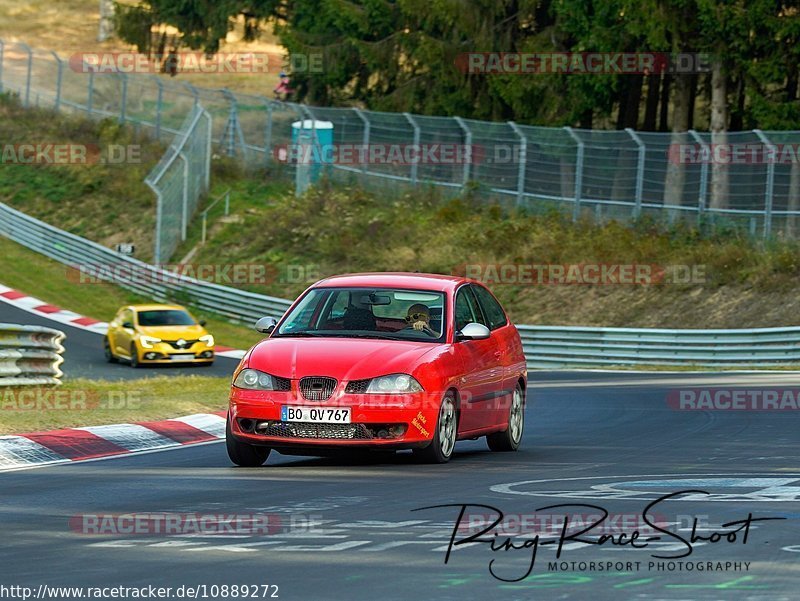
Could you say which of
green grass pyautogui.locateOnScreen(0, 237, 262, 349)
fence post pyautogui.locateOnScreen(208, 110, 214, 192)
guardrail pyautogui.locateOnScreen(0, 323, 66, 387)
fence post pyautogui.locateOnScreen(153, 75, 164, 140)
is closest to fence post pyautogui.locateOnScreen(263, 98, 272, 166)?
fence post pyautogui.locateOnScreen(208, 110, 214, 192)

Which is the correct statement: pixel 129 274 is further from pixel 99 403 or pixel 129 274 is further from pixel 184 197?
pixel 99 403

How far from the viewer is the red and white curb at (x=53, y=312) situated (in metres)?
38.4

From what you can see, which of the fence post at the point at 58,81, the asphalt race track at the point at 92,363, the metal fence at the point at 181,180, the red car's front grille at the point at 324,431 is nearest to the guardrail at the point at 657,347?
the asphalt race track at the point at 92,363

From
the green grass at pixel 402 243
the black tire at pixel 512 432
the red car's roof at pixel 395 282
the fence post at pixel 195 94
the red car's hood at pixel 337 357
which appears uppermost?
the fence post at pixel 195 94

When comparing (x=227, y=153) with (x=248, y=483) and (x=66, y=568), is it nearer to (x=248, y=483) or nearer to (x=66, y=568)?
(x=248, y=483)

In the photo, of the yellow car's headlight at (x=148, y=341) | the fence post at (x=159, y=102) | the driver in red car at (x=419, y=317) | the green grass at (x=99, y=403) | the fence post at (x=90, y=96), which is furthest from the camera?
the fence post at (x=90, y=96)

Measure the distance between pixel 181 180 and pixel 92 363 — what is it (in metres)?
13.9

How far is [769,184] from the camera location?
33562 mm

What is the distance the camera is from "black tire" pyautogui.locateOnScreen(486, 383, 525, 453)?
1402cm

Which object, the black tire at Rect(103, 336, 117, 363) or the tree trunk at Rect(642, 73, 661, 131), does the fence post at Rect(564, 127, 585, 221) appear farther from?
the black tire at Rect(103, 336, 117, 363)

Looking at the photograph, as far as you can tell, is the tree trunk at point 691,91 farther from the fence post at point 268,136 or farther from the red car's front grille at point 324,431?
the red car's front grille at point 324,431

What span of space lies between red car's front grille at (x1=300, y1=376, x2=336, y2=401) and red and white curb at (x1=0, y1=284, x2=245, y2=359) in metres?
24.3

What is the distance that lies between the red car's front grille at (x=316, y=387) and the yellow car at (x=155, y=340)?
20.9m

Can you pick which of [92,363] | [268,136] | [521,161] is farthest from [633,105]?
[92,363]
